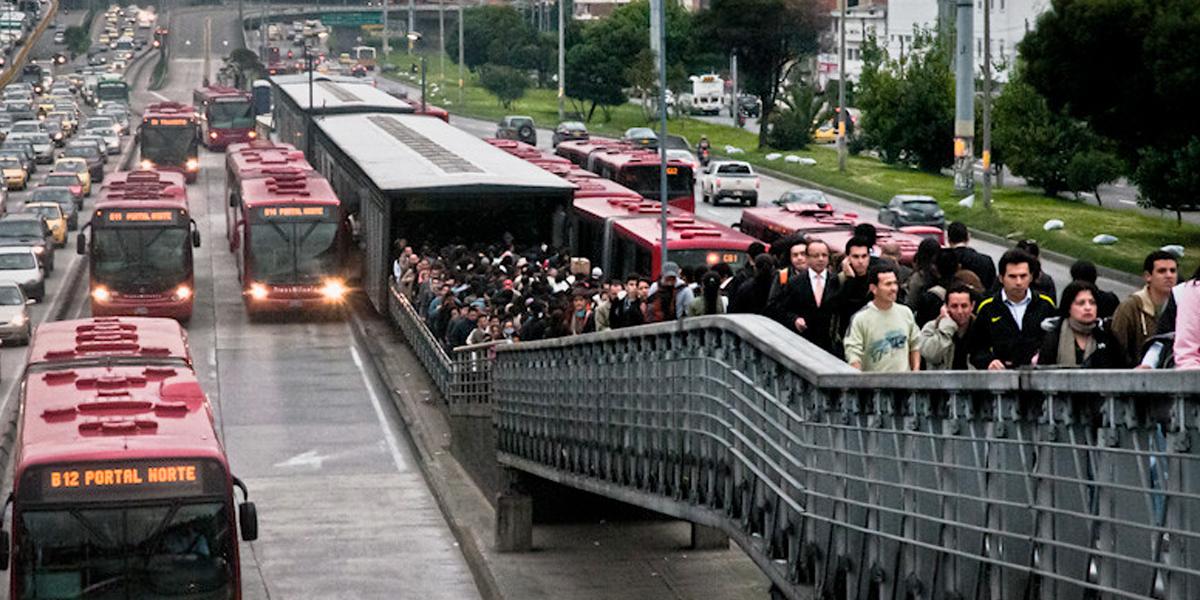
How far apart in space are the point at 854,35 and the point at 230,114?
63.0 metres

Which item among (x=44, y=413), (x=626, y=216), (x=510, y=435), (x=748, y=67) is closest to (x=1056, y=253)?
(x=626, y=216)

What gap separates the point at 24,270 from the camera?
49.8 m

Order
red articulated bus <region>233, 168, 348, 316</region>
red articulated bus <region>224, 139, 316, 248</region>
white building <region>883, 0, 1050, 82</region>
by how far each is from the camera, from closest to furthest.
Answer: red articulated bus <region>233, 168, 348, 316</region> < red articulated bus <region>224, 139, 316, 248</region> < white building <region>883, 0, 1050, 82</region>

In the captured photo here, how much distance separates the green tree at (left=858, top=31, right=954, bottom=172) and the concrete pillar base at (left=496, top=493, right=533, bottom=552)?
57327mm

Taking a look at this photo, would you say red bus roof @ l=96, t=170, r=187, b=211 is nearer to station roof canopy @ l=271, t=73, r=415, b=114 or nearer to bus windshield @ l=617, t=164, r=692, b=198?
bus windshield @ l=617, t=164, r=692, b=198

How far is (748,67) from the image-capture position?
333 ft

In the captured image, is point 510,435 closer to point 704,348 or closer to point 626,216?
point 704,348

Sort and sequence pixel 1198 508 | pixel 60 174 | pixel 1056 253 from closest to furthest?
pixel 1198 508 < pixel 1056 253 < pixel 60 174

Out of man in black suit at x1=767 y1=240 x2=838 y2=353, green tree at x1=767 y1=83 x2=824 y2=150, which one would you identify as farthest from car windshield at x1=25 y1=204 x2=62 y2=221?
man in black suit at x1=767 y1=240 x2=838 y2=353

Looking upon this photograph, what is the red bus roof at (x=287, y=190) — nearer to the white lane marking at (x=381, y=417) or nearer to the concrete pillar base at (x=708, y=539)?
the white lane marking at (x=381, y=417)

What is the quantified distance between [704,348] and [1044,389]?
7.17 metres

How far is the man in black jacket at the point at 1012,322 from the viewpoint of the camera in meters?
12.7

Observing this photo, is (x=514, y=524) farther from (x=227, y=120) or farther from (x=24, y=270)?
(x=227, y=120)

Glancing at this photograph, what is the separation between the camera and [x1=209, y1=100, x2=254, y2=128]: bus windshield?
91.9 m
